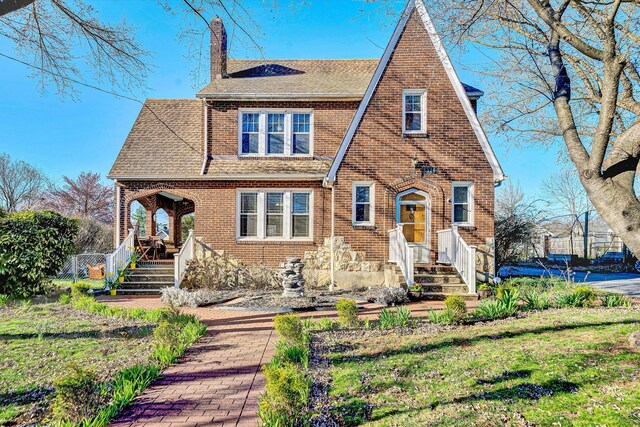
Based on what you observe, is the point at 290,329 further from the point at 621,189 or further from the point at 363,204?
the point at 363,204

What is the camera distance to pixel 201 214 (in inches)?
558

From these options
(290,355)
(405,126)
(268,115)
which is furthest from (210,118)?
(290,355)

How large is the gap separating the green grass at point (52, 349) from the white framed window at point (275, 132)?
8111mm

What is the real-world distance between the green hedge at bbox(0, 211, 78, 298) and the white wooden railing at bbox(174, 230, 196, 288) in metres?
3.45

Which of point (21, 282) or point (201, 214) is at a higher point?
point (201, 214)

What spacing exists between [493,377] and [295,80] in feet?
44.4

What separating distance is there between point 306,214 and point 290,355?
916cm

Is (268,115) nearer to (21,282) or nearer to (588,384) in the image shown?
(21,282)

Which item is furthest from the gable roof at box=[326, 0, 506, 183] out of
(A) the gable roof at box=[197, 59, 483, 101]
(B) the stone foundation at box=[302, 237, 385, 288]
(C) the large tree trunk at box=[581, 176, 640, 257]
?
(C) the large tree trunk at box=[581, 176, 640, 257]

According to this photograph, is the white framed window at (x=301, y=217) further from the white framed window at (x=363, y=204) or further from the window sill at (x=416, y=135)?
the window sill at (x=416, y=135)

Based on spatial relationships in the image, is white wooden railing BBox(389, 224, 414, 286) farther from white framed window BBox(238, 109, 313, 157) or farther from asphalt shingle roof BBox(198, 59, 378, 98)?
asphalt shingle roof BBox(198, 59, 378, 98)

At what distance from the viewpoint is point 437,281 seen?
1160 centimetres

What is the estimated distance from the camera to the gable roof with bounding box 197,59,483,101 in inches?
563

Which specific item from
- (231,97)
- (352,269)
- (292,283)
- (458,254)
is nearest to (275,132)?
(231,97)
